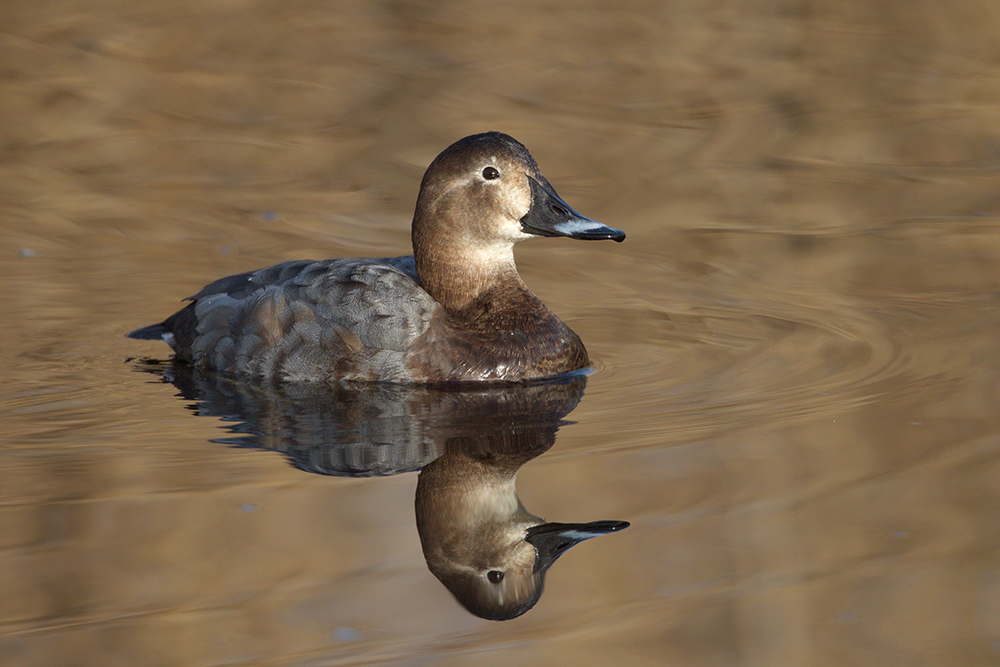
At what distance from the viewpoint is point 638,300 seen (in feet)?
23.3

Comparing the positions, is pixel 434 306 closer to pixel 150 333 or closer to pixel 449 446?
pixel 449 446

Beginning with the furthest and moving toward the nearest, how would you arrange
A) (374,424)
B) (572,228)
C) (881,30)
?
(881,30) < (572,228) < (374,424)

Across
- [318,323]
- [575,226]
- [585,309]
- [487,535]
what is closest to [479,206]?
[575,226]

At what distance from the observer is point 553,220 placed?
19.6 feet

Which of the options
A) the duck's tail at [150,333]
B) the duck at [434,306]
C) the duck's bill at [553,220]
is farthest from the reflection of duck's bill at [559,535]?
the duck's tail at [150,333]

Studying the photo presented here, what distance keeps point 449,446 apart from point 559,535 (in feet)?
2.94

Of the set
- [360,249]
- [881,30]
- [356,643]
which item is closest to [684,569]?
[356,643]

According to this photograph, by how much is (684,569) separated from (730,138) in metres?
5.94

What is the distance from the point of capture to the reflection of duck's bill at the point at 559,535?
164 inches

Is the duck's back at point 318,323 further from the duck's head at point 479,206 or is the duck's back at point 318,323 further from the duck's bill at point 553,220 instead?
the duck's bill at point 553,220

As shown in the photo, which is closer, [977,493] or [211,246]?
[977,493]

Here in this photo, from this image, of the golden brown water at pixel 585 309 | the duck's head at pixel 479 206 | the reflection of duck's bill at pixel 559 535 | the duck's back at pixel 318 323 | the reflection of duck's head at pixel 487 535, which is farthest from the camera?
the duck's head at pixel 479 206

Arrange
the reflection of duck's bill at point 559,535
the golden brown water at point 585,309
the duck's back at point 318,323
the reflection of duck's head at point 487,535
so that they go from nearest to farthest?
the golden brown water at point 585,309, the reflection of duck's head at point 487,535, the reflection of duck's bill at point 559,535, the duck's back at point 318,323

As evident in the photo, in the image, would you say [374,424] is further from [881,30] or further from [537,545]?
[881,30]
